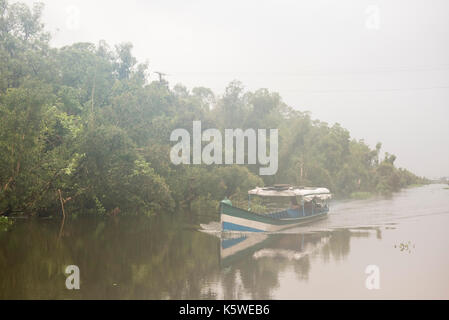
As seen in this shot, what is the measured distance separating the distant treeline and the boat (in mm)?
7854

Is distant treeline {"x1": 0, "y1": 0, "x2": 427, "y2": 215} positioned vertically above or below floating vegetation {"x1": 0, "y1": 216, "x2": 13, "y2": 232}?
above

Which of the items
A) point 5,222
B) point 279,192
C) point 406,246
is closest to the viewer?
point 406,246

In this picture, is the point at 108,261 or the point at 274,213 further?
the point at 274,213

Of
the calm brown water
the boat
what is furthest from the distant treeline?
the boat

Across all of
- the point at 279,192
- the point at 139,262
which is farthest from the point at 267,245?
the point at 139,262

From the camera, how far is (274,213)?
2883 cm

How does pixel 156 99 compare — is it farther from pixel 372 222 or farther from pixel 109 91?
pixel 372 222

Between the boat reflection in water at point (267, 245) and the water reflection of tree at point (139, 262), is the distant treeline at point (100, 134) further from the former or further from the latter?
the boat reflection in water at point (267, 245)

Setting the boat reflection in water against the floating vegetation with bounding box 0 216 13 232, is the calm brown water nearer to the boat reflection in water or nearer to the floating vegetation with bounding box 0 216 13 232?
the boat reflection in water

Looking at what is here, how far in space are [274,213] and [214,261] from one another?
1134 cm

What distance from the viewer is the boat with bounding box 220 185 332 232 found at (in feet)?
78.6

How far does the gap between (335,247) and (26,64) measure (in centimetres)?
3107

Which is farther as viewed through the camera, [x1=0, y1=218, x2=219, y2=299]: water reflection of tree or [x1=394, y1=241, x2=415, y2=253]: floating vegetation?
[x1=394, y1=241, x2=415, y2=253]: floating vegetation

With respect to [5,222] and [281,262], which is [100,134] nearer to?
[5,222]
